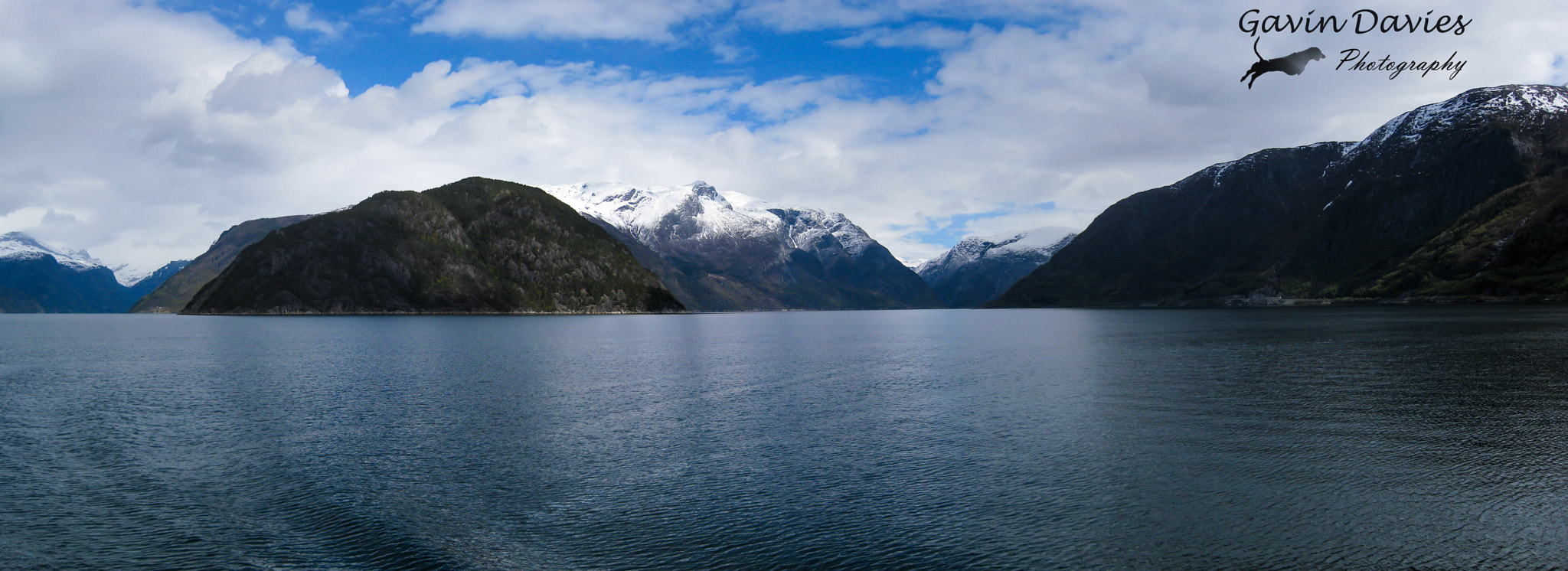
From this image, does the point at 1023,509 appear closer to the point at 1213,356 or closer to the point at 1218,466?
the point at 1218,466

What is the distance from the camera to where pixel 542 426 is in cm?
4422

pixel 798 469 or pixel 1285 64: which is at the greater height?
pixel 1285 64

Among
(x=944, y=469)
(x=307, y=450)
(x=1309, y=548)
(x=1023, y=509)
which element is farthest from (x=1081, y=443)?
→ (x=307, y=450)

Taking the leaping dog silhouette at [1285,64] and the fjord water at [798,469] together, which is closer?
the fjord water at [798,469]

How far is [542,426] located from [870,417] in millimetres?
20086

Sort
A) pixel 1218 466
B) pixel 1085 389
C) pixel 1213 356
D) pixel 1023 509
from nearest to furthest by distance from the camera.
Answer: pixel 1023 509 → pixel 1218 466 → pixel 1085 389 → pixel 1213 356

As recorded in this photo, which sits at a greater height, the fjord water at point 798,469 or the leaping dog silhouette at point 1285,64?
the leaping dog silhouette at point 1285,64

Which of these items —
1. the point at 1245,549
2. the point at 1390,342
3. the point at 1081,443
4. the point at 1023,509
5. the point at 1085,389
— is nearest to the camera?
the point at 1245,549

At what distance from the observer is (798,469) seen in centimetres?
3300

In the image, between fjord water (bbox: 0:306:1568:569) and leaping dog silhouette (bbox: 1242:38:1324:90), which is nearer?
fjord water (bbox: 0:306:1568:569)

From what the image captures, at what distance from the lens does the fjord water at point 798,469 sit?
22844mm

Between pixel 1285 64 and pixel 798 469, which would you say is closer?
pixel 798 469

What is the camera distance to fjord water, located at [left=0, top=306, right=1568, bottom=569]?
899 inches

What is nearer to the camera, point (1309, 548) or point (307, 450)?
point (1309, 548)
